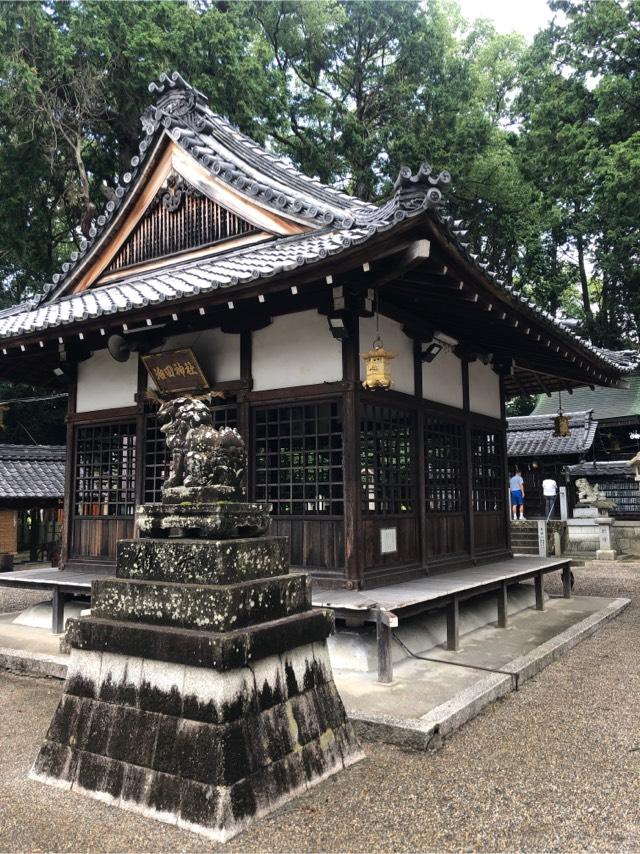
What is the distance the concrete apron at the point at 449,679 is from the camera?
5086 mm

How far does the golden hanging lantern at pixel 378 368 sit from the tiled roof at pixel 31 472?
13.5m

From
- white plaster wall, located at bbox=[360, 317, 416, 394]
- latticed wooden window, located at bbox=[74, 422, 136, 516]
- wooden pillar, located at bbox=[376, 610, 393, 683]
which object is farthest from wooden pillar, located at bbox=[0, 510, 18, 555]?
wooden pillar, located at bbox=[376, 610, 393, 683]

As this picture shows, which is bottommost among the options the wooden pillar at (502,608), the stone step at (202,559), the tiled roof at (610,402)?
the wooden pillar at (502,608)

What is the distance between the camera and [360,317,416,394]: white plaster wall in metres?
7.79

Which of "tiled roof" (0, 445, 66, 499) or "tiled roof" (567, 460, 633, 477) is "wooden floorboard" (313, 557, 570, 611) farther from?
"tiled roof" (567, 460, 633, 477)

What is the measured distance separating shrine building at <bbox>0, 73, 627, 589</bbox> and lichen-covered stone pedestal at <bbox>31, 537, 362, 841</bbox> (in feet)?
9.59

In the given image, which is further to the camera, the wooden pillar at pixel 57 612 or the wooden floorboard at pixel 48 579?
the wooden pillar at pixel 57 612

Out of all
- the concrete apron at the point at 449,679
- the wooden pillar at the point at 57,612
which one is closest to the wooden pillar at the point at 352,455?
the concrete apron at the point at 449,679

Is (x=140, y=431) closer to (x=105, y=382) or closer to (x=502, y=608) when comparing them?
(x=105, y=382)

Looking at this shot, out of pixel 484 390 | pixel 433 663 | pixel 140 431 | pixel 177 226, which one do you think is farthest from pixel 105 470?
pixel 484 390

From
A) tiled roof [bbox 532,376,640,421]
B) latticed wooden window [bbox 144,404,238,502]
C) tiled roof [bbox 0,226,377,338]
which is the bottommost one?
latticed wooden window [bbox 144,404,238,502]

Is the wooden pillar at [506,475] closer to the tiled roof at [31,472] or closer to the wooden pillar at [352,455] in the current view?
the wooden pillar at [352,455]

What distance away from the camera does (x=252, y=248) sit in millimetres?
9344

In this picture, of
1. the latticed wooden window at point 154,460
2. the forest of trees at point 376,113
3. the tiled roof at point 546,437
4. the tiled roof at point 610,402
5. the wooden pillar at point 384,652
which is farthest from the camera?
the tiled roof at point 610,402
